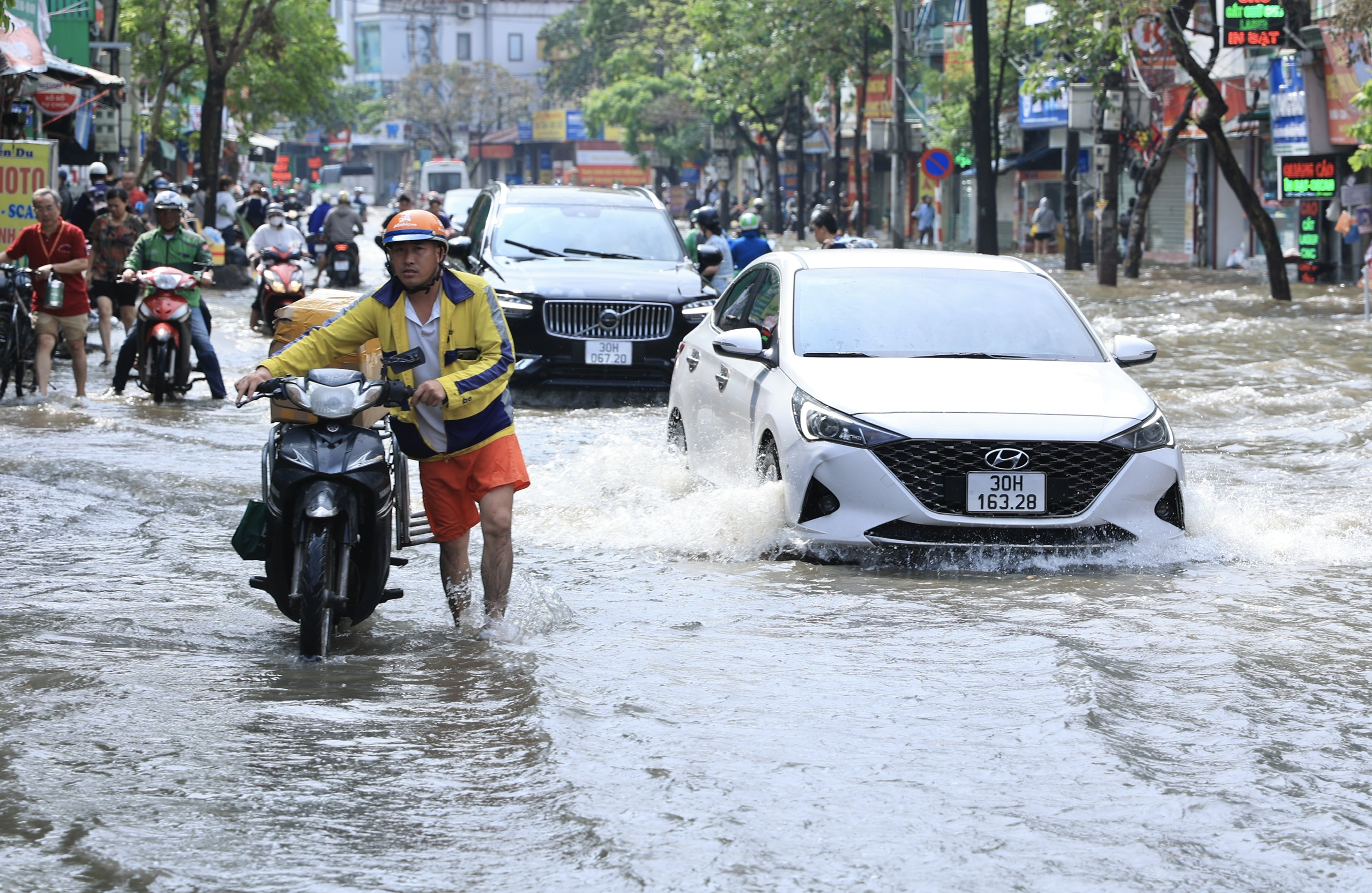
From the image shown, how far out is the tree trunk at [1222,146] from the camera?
25312 millimetres

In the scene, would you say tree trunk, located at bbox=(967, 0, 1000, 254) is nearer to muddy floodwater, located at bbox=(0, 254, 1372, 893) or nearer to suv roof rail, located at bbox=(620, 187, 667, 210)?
suv roof rail, located at bbox=(620, 187, 667, 210)

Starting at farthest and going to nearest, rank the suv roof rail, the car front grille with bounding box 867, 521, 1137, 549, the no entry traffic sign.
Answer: the no entry traffic sign
the suv roof rail
the car front grille with bounding box 867, 521, 1137, 549

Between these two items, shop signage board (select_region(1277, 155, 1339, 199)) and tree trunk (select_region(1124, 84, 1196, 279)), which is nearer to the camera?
tree trunk (select_region(1124, 84, 1196, 279))

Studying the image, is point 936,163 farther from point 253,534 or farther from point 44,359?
point 253,534

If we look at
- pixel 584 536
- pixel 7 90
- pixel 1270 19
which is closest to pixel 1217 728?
pixel 584 536

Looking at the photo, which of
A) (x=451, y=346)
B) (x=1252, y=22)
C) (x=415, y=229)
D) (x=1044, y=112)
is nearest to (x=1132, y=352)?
(x=451, y=346)

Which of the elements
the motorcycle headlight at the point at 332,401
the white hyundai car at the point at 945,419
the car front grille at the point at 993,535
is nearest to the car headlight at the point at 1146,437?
the white hyundai car at the point at 945,419

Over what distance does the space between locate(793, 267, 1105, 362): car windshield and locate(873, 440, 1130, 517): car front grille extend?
96cm

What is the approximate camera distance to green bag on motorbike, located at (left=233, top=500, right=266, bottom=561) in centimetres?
671

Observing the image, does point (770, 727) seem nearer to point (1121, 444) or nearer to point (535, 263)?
point (1121, 444)

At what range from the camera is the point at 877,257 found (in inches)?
385

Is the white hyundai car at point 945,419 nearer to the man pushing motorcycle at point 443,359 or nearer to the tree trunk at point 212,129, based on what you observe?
the man pushing motorcycle at point 443,359

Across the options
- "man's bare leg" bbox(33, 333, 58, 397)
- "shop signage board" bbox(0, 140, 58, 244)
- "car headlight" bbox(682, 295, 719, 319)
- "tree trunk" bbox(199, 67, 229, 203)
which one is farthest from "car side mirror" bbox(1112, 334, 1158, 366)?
"tree trunk" bbox(199, 67, 229, 203)

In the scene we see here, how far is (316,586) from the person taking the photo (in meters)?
6.13
